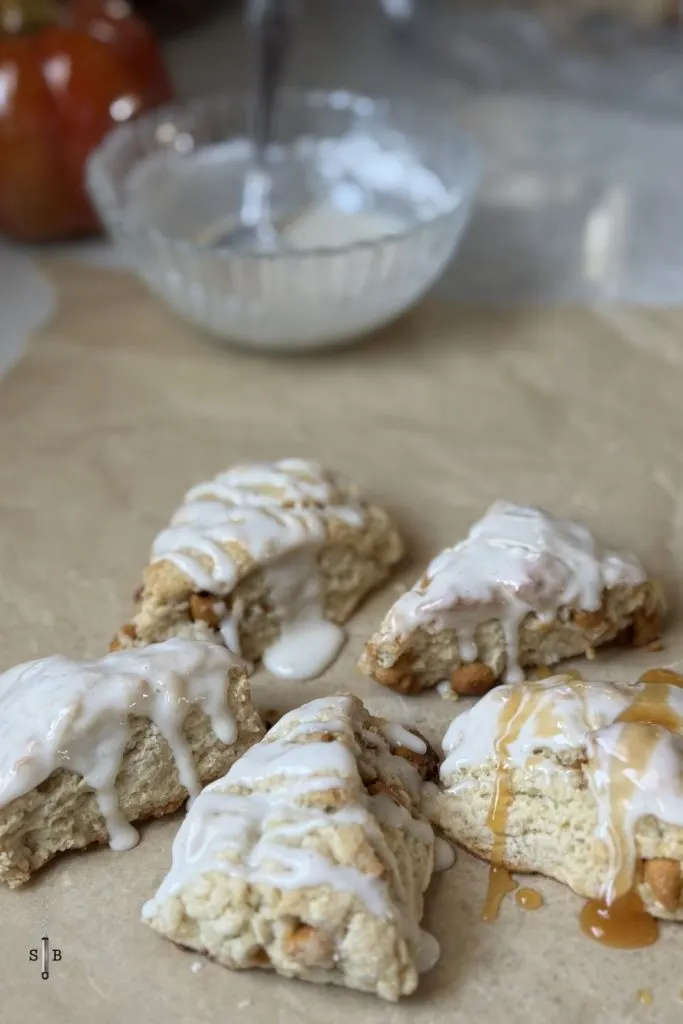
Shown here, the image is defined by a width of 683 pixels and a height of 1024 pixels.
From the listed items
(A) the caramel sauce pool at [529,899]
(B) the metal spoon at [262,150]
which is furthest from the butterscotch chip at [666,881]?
(B) the metal spoon at [262,150]

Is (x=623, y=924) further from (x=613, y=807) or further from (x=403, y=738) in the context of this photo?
(x=403, y=738)

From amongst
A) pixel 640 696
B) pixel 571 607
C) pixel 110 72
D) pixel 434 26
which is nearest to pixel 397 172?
pixel 110 72

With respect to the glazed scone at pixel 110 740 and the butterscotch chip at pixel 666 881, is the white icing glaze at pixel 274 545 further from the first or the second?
the butterscotch chip at pixel 666 881

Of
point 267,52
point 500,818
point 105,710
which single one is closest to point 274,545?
point 105,710

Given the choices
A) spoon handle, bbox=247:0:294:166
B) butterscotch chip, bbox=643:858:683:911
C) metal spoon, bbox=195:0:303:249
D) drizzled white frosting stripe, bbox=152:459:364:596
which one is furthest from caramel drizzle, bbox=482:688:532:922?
spoon handle, bbox=247:0:294:166

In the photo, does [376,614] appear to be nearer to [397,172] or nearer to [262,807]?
[262,807]
